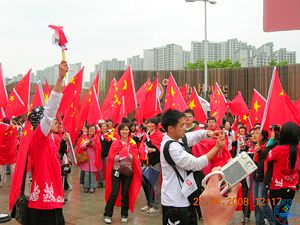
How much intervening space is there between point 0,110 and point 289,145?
870 cm

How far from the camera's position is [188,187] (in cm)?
273

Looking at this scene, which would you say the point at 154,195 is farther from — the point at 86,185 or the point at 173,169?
the point at 173,169

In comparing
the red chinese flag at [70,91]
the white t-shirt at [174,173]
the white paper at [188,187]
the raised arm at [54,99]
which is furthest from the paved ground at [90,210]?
the raised arm at [54,99]

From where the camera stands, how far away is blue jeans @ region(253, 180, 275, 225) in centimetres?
452

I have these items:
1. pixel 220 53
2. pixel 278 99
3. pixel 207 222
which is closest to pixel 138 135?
pixel 278 99

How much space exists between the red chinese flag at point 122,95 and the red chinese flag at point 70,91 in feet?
3.87

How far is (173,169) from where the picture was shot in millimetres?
2842

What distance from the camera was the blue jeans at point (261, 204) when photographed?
452cm

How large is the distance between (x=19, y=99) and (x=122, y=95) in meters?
3.62

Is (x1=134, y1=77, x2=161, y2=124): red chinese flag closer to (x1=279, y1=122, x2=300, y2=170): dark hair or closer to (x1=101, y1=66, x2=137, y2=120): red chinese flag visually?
(x1=101, y1=66, x2=137, y2=120): red chinese flag

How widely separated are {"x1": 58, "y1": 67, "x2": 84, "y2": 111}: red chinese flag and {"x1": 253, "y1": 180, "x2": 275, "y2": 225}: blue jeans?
6.13m

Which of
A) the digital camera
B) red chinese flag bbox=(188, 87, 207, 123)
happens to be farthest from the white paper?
red chinese flag bbox=(188, 87, 207, 123)

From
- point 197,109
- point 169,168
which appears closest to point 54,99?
point 169,168

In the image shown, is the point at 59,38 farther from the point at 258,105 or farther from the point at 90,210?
the point at 258,105
